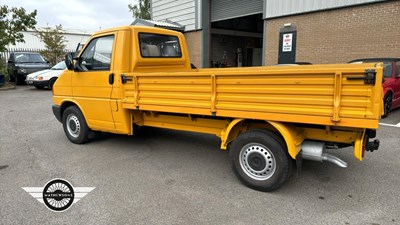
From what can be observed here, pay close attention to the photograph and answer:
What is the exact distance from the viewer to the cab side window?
4926mm

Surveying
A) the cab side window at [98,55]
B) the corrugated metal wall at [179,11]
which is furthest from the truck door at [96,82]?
the corrugated metal wall at [179,11]

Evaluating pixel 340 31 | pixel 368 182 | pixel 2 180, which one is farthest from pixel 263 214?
pixel 340 31

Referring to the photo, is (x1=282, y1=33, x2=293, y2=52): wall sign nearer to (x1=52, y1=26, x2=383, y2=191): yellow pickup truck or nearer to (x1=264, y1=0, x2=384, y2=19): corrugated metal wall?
(x1=264, y1=0, x2=384, y2=19): corrugated metal wall

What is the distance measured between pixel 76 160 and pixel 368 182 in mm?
4383

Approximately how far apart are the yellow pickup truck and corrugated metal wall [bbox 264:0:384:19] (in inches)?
296

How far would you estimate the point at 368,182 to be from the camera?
3.92 metres

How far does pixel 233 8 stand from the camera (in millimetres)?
14797

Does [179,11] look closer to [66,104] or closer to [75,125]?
[66,104]

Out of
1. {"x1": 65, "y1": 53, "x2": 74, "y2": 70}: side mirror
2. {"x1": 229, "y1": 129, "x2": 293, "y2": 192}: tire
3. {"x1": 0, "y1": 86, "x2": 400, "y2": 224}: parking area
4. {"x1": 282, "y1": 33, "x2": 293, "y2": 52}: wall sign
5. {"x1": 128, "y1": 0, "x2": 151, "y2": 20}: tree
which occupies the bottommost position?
{"x1": 0, "y1": 86, "x2": 400, "y2": 224}: parking area

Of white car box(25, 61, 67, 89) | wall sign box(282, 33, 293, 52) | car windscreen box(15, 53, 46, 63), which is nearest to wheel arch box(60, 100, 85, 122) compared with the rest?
wall sign box(282, 33, 293, 52)

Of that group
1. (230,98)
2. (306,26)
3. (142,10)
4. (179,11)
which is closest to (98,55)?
(230,98)

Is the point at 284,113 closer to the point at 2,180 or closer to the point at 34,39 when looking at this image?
the point at 2,180

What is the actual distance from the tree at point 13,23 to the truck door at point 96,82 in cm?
1371

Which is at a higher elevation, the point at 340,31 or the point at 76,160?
the point at 340,31
